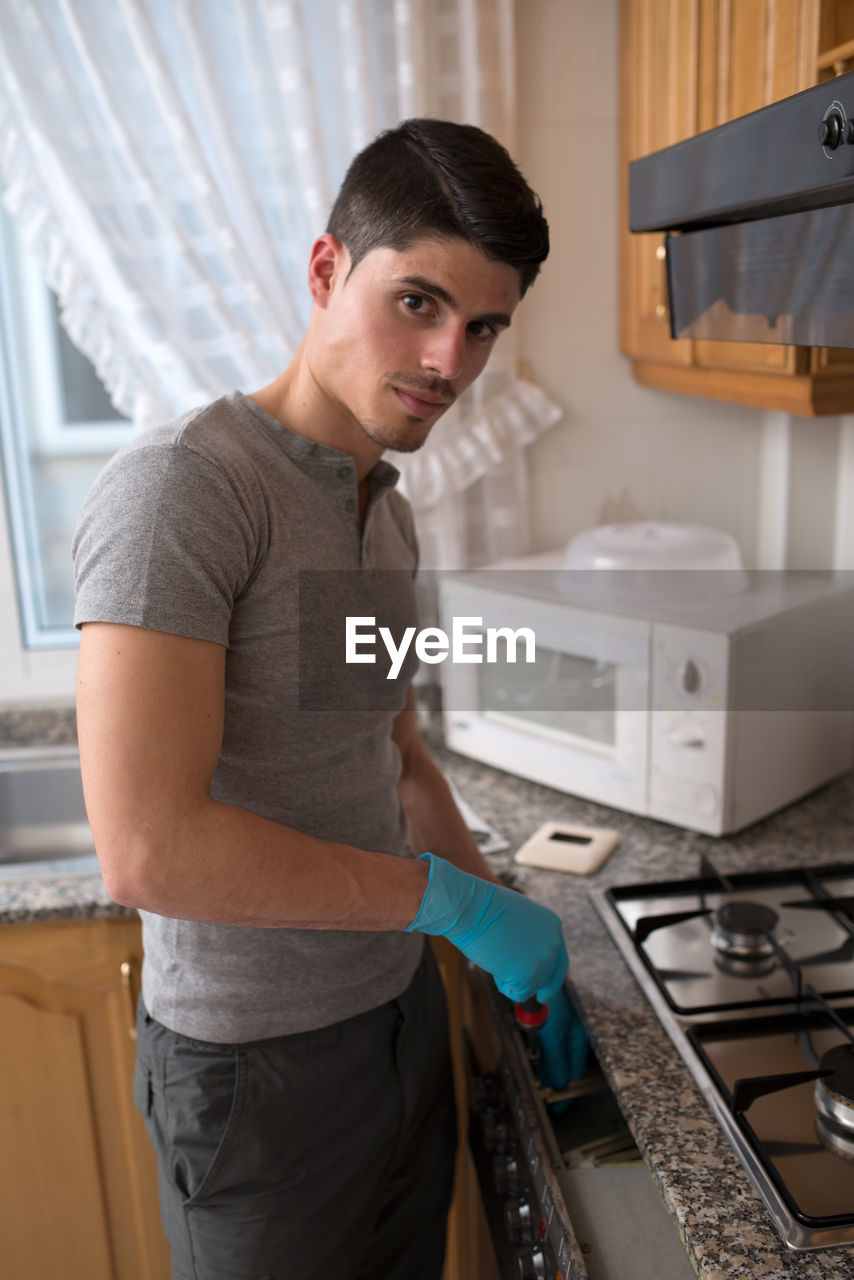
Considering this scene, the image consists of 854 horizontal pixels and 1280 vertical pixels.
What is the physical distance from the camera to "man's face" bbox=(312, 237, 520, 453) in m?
0.89

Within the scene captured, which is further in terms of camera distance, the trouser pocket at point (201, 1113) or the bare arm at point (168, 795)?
the trouser pocket at point (201, 1113)

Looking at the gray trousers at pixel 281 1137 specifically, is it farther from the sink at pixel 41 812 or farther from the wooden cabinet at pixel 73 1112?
the sink at pixel 41 812

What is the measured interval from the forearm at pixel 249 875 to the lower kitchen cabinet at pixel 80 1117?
0.50 m

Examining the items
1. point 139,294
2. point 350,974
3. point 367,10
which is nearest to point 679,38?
point 367,10

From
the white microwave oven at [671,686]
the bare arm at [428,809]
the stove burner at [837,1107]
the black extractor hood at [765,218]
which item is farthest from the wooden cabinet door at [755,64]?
the stove burner at [837,1107]

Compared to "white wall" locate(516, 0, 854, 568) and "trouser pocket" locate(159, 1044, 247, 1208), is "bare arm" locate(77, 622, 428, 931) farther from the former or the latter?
"white wall" locate(516, 0, 854, 568)

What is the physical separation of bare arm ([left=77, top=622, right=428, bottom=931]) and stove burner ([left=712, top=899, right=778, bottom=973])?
0.52m

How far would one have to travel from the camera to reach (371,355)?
36.4 inches

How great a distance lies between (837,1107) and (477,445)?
46.1 inches

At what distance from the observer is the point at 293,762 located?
0.97 meters

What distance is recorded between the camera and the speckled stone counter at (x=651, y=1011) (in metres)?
0.79

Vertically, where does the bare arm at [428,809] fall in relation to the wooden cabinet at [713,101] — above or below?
below

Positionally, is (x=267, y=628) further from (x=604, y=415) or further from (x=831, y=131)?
(x=604, y=415)

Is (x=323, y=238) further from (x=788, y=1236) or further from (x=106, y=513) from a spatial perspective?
(x=788, y=1236)
